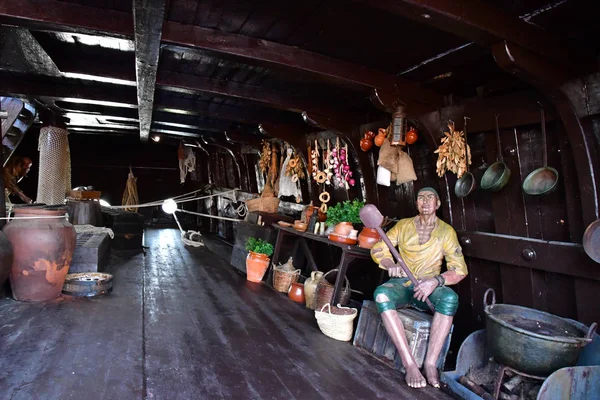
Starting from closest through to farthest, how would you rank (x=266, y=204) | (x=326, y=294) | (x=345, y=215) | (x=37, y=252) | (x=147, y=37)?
1. (x=147, y=37)
2. (x=37, y=252)
3. (x=326, y=294)
4. (x=345, y=215)
5. (x=266, y=204)

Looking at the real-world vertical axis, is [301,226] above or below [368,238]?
above

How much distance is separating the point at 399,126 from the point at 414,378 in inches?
81.4

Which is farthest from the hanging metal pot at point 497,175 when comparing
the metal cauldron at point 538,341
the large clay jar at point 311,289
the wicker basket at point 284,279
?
the wicker basket at point 284,279

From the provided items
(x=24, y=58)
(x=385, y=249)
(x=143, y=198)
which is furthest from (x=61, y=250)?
(x=143, y=198)

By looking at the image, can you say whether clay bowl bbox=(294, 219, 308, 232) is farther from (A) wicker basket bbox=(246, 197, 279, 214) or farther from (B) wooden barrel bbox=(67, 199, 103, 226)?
(B) wooden barrel bbox=(67, 199, 103, 226)

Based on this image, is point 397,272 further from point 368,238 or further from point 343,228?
point 343,228

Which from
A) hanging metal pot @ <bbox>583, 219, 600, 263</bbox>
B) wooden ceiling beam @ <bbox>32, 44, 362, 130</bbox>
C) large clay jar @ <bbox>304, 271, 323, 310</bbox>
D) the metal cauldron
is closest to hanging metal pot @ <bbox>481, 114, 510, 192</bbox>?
hanging metal pot @ <bbox>583, 219, 600, 263</bbox>

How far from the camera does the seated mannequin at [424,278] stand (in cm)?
311

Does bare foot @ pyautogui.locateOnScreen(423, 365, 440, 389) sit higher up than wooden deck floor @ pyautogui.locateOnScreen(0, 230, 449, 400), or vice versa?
wooden deck floor @ pyautogui.locateOnScreen(0, 230, 449, 400)

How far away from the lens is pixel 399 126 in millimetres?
3789

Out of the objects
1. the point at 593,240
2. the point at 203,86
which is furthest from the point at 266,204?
the point at 593,240

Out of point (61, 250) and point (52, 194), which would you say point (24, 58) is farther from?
point (52, 194)

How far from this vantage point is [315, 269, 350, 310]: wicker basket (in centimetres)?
436

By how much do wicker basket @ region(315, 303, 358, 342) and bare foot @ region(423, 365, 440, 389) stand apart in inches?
34.2
